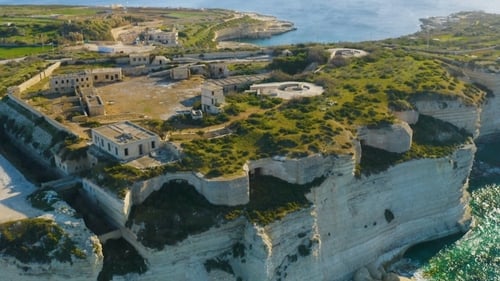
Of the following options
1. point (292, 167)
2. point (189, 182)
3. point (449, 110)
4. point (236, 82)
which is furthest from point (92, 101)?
point (449, 110)

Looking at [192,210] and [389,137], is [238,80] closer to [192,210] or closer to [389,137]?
[389,137]

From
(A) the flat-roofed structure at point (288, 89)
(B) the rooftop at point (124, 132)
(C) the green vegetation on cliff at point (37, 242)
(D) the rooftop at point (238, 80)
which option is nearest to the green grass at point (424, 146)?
(A) the flat-roofed structure at point (288, 89)

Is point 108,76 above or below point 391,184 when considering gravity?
above

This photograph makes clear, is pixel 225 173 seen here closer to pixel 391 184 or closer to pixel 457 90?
pixel 391 184

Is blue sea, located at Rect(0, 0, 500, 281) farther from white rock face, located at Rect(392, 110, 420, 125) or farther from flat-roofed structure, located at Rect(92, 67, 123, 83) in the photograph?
flat-roofed structure, located at Rect(92, 67, 123, 83)

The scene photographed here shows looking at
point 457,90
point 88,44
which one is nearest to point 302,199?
point 457,90
